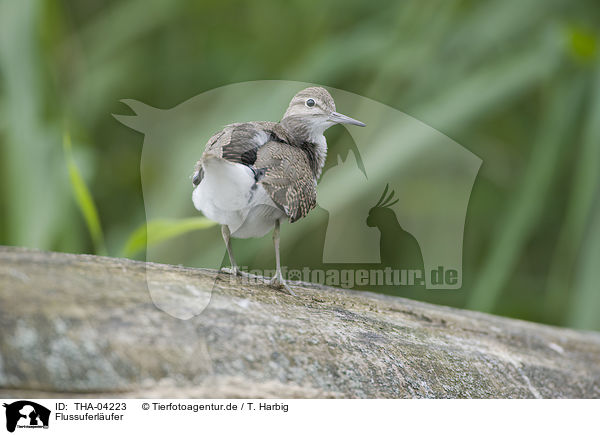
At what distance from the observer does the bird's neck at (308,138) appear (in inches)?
85.2

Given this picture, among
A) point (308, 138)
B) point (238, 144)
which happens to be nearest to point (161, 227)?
point (238, 144)

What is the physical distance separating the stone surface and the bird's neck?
0.46m

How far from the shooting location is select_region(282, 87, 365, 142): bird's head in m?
2.10

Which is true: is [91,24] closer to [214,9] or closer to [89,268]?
[214,9]

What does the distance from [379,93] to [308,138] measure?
51.9 inches

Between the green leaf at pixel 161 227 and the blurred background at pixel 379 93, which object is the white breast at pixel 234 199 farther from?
the blurred background at pixel 379 93

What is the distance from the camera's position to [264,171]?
1871 mm

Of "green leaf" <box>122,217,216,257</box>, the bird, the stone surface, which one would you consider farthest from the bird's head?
the stone surface

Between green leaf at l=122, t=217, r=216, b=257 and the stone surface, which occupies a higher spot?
green leaf at l=122, t=217, r=216, b=257

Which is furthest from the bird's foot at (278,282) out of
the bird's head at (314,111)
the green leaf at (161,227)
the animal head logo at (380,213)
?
the animal head logo at (380,213)

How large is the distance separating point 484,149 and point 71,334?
292 cm

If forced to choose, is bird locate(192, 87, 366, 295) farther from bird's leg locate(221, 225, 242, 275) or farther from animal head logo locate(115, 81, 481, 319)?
animal head logo locate(115, 81, 481, 319)

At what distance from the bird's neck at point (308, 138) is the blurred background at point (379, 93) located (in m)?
0.69

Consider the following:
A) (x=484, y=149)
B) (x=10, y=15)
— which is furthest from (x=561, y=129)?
(x=10, y=15)
